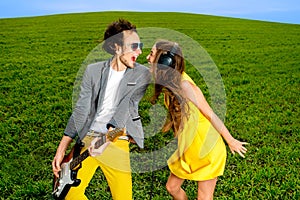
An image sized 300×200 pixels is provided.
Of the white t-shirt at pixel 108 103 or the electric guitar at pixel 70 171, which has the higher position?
the white t-shirt at pixel 108 103

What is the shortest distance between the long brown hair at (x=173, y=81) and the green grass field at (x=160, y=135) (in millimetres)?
925

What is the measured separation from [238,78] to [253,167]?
6.22m

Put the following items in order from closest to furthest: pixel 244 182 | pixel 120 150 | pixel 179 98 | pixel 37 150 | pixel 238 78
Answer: pixel 179 98 < pixel 120 150 < pixel 244 182 < pixel 37 150 < pixel 238 78

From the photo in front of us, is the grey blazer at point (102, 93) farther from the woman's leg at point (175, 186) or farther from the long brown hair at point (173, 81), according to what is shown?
the woman's leg at point (175, 186)

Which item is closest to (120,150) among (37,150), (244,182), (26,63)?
(244,182)

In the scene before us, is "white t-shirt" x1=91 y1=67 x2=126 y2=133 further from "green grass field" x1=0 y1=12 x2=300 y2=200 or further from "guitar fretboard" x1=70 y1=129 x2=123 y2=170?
"green grass field" x1=0 y1=12 x2=300 y2=200

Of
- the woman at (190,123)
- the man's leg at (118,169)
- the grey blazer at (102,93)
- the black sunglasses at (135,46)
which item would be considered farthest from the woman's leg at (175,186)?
the black sunglasses at (135,46)

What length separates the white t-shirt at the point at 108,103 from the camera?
3.60 meters

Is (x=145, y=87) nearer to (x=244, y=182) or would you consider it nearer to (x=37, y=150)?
(x=244, y=182)

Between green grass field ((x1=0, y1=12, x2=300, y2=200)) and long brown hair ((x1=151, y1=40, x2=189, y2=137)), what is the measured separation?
925mm

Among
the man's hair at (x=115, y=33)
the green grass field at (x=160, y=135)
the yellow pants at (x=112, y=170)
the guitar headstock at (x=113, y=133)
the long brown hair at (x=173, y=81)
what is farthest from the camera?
the green grass field at (x=160, y=135)

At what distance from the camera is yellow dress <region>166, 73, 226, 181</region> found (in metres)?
3.49

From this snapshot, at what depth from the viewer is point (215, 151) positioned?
139 inches

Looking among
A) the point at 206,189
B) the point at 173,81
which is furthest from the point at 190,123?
the point at 206,189
